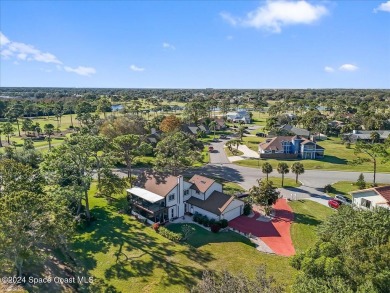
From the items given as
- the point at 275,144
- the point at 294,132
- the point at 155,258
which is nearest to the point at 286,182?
the point at 275,144

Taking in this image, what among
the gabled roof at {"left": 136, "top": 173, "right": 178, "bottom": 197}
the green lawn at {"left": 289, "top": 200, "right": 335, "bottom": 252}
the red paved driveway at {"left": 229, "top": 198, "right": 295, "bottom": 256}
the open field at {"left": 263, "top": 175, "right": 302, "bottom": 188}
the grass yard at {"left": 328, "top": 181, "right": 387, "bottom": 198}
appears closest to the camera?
the red paved driveway at {"left": 229, "top": 198, "right": 295, "bottom": 256}

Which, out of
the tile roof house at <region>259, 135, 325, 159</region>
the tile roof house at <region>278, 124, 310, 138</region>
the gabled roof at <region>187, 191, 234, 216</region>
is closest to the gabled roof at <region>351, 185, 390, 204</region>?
the gabled roof at <region>187, 191, 234, 216</region>

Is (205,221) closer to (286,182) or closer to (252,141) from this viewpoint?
(286,182)

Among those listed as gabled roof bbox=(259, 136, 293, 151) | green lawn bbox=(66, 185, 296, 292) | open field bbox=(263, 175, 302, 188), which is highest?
gabled roof bbox=(259, 136, 293, 151)

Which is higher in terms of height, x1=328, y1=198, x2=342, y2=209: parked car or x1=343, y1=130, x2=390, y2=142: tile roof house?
x1=343, y1=130, x2=390, y2=142: tile roof house

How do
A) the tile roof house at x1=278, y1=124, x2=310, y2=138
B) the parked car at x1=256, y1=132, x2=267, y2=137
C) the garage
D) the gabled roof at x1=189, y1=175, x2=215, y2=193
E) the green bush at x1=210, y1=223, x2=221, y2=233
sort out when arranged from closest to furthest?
the green bush at x1=210, y1=223, x2=221, y2=233 → the garage → the gabled roof at x1=189, y1=175, x2=215, y2=193 → the tile roof house at x1=278, y1=124, x2=310, y2=138 → the parked car at x1=256, y1=132, x2=267, y2=137

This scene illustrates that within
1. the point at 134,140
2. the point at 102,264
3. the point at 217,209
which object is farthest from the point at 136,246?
the point at 134,140

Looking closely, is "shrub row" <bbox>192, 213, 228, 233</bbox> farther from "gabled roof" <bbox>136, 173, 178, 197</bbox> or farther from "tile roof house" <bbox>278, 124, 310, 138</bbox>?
"tile roof house" <bbox>278, 124, 310, 138</bbox>
